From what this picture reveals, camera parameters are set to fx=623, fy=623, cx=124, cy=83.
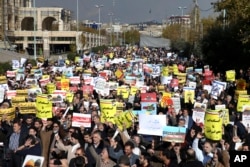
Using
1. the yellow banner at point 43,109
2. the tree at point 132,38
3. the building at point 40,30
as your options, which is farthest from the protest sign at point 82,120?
the tree at point 132,38

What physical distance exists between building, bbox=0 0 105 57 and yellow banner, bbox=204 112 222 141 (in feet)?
249

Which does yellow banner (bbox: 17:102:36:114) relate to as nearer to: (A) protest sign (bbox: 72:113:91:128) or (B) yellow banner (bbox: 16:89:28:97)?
(A) protest sign (bbox: 72:113:91:128)

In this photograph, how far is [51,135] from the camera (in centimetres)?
1134

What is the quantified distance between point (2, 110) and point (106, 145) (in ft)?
16.3

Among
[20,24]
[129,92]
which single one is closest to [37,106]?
[129,92]

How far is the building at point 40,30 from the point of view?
9775cm

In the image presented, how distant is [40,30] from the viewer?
119750 millimetres

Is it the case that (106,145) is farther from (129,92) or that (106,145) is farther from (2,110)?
(129,92)

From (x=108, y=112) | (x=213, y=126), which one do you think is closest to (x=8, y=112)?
(x=108, y=112)

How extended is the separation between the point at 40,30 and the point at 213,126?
361 ft

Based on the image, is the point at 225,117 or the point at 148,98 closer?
the point at 225,117

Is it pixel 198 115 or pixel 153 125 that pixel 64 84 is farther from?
pixel 153 125

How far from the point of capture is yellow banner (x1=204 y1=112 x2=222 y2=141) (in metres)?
11.6

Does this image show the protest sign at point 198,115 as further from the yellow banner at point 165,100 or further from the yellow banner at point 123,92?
the yellow banner at point 123,92
